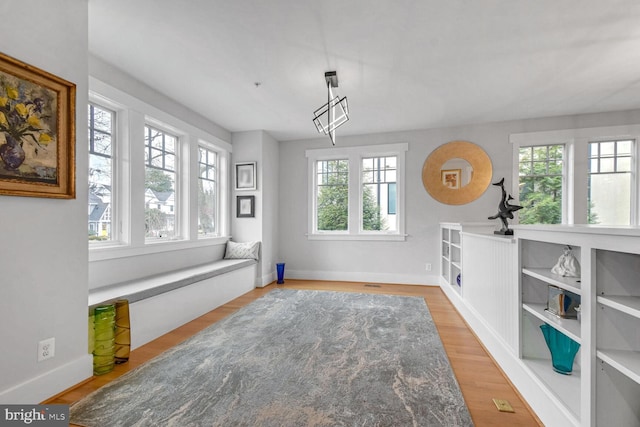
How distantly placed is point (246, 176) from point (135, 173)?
187 centimetres

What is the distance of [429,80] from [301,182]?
285cm

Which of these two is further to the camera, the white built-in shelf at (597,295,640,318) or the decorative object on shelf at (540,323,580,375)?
the decorative object on shelf at (540,323,580,375)

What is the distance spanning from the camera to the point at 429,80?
10.3ft

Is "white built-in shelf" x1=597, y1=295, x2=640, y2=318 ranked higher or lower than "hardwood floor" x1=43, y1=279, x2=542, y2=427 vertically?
higher

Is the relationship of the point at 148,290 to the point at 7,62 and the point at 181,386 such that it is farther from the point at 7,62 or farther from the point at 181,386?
the point at 7,62

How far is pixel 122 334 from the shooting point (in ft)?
7.36

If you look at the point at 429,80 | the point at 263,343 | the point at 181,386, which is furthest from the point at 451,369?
the point at 429,80

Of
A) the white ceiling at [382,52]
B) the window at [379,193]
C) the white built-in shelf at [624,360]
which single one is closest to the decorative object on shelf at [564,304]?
the white built-in shelf at [624,360]

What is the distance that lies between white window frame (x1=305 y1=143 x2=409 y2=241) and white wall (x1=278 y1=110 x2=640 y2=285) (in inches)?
3.7

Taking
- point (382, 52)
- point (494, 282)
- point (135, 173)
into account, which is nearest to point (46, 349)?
point (135, 173)

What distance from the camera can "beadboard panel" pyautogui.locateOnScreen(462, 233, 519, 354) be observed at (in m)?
2.00

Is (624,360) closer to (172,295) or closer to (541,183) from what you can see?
(172,295)

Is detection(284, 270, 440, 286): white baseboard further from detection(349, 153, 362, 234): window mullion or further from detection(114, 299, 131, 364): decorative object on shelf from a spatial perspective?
detection(114, 299, 131, 364): decorative object on shelf

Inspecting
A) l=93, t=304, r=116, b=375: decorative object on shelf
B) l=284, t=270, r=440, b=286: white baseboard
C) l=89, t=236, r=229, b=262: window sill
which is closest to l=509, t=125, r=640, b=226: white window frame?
l=284, t=270, r=440, b=286: white baseboard
